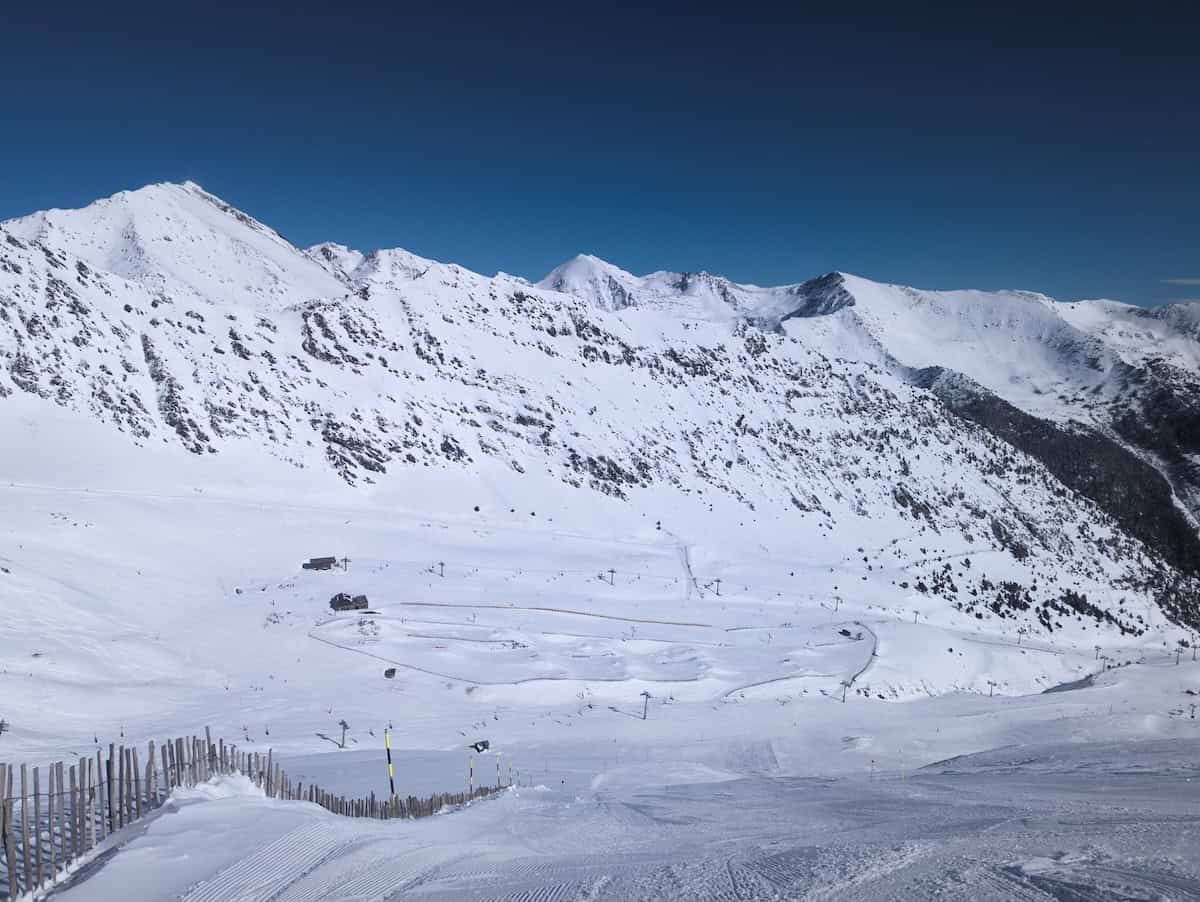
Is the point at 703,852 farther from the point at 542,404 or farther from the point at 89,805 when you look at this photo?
the point at 542,404

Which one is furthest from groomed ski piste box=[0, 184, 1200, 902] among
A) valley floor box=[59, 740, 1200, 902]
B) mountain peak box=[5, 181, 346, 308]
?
mountain peak box=[5, 181, 346, 308]

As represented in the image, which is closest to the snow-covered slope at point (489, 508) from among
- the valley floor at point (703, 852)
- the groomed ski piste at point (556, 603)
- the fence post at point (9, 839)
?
the groomed ski piste at point (556, 603)

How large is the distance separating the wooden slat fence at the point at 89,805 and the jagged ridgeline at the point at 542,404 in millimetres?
50514

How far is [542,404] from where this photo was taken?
8175 cm

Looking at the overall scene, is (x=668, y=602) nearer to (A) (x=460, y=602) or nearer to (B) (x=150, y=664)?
(A) (x=460, y=602)

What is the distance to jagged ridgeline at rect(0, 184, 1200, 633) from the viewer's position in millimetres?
57938

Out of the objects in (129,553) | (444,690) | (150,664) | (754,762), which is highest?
(129,553)

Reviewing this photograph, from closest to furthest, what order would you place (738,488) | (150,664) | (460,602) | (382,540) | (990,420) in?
(150,664) → (460,602) → (382,540) → (738,488) → (990,420)

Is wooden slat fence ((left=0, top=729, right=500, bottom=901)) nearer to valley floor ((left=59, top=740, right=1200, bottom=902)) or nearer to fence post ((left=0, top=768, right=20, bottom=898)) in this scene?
fence post ((left=0, top=768, right=20, bottom=898))

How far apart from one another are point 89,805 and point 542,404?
74862mm

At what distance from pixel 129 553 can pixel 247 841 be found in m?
37.8

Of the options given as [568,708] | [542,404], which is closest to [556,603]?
[568,708]

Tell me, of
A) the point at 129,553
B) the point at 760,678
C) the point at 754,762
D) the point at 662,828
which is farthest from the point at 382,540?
the point at 662,828

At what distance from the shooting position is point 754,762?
22.6 m
